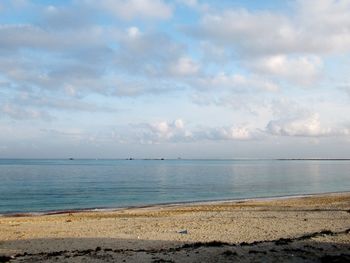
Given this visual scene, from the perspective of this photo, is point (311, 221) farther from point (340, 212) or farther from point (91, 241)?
point (91, 241)

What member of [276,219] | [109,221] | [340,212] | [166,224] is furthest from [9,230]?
[340,212]

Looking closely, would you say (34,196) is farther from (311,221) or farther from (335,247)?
(335,247)

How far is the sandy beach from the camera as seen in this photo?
40.4 feet

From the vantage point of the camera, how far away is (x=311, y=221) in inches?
849

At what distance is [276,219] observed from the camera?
22641mm

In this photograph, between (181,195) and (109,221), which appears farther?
(181,195)

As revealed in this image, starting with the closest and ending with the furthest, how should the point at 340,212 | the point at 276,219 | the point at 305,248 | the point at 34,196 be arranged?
the point at 305,248
the point at 276,219
the point at 340,212
the point at 34,196

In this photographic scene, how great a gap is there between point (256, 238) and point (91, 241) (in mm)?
6445

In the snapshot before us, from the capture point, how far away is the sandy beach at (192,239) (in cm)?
1230

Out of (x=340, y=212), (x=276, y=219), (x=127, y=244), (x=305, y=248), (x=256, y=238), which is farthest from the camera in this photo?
(x=340, y=212)

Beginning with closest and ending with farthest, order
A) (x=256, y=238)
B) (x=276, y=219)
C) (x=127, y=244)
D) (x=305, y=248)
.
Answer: (x=305, y=248), (x=127, y=244), (x=256, y=238), (x=276, y=219)

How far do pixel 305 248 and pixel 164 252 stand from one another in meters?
4.29

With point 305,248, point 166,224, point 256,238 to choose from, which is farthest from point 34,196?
point 305,248

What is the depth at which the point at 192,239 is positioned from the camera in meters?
16.6
